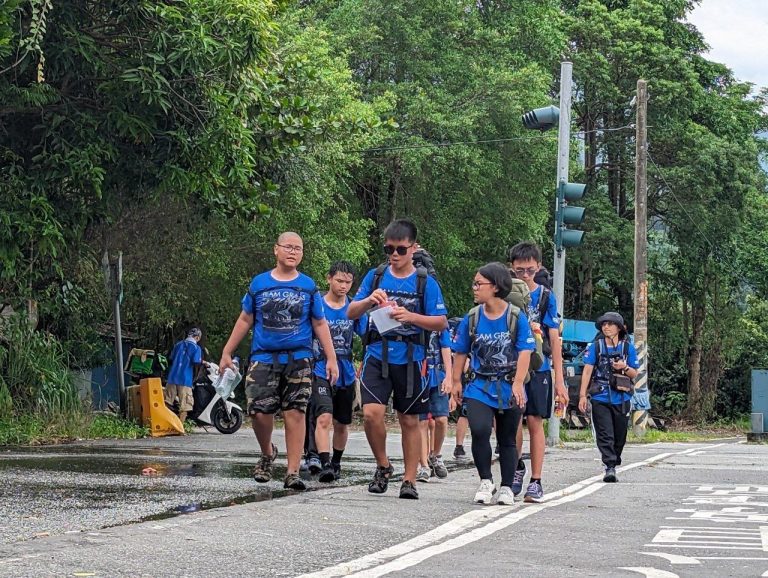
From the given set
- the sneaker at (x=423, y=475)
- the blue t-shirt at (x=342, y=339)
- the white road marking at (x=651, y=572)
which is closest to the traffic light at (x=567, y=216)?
the sneaker at (x=423, y=475)

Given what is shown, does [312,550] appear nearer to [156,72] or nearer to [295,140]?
[156,72]

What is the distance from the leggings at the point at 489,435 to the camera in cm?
971

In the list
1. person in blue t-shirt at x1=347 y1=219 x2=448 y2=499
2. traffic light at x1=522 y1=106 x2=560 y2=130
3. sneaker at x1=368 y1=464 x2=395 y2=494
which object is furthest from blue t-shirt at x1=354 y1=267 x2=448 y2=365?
traffic light at x1=522 y1=106 x2=560 y2=130

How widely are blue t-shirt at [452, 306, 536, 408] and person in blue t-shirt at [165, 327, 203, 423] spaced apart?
51.9 ft

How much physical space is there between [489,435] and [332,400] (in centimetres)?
206

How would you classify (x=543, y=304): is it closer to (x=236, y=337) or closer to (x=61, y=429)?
(x=236, y=337)

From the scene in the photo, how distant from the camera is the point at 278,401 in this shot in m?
10.2

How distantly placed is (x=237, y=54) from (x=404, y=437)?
5.94 metres

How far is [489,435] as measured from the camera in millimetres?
9828

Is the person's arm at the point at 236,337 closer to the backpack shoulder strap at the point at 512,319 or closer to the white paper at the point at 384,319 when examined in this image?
the white paper at the point at 384,319

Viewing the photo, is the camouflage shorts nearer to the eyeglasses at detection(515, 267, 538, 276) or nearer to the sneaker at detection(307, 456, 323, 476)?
the sneaker at detection(307, 456, 323, 476)

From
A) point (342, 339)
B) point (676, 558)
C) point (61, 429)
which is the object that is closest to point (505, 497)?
point (342, 339)

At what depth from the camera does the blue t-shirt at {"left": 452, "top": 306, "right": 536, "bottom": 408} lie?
383 inches

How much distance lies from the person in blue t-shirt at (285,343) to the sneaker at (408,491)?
0.80 metres
